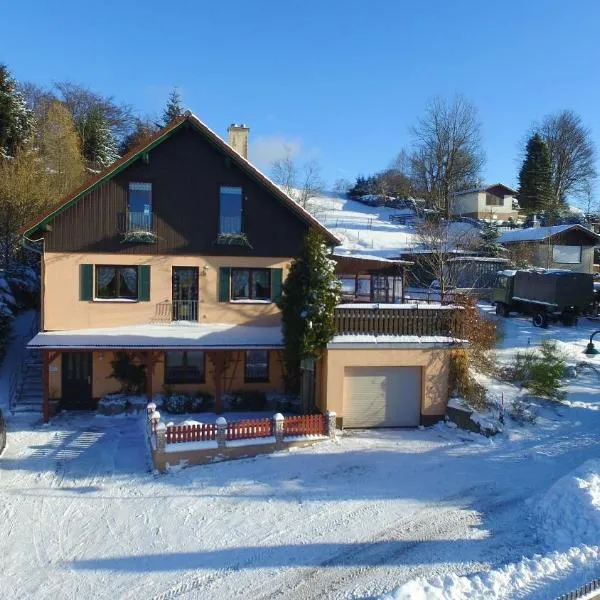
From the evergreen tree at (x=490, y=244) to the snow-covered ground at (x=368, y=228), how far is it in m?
1.22

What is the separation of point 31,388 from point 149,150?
9222 mm

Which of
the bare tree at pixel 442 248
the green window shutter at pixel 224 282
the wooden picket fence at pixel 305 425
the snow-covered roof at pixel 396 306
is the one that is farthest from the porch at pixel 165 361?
the bare tree at pixel 442 248

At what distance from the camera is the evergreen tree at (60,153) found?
1340 inches

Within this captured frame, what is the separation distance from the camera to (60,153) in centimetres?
3656

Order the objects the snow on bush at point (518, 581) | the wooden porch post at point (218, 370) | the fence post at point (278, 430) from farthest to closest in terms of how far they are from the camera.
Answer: the wooden porch post at point (218, 370) → the fence post at point (278, 430) → the snow on bush at point (518, 581)

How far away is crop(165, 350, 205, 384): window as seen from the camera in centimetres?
1970

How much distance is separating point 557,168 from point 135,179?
61162mm

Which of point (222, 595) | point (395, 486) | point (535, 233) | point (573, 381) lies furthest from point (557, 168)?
point (222, 595)

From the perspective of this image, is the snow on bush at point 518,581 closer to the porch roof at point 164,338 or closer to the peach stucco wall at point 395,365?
the peach stucco wall at point 395,365

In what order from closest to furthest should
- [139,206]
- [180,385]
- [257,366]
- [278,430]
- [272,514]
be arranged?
[272,514], [278,430], [139,206], [180,385], [257,366]

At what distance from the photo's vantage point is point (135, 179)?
19.2m

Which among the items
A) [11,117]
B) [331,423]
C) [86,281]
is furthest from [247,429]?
[11,117]

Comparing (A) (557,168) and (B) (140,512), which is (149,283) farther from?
(A) (557,168)

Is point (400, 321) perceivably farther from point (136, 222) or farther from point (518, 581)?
point (136, 222)
